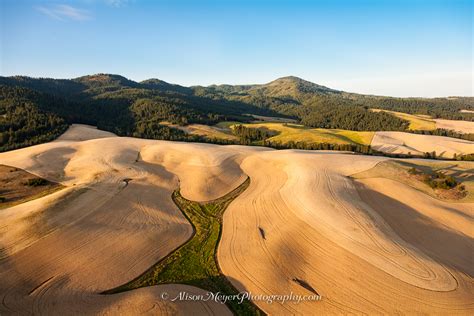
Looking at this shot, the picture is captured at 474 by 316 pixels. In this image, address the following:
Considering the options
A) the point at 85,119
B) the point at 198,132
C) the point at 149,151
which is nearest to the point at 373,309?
the point at 149,151

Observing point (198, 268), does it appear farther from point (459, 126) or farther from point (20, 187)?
point (459, 126)

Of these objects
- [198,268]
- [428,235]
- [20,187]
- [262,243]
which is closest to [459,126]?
[428,235]

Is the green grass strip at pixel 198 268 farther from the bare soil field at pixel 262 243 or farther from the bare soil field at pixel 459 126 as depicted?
the bare soil field at pixel 459 126

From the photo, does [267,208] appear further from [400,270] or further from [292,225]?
[400,270]

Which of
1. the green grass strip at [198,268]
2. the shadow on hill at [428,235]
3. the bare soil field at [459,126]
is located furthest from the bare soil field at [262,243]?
the bare soil field at [459,126]

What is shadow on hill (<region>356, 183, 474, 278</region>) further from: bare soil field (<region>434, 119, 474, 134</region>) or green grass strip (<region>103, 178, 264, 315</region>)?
bare soil field (<region>434, 119, 474, 134</region>)

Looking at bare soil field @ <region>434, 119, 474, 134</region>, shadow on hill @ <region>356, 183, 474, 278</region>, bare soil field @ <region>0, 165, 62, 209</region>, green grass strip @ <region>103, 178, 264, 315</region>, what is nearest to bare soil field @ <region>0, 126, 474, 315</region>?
shadow on hill @ <region>356, 183, 474, 278</region>
